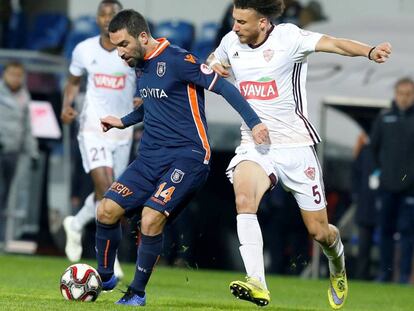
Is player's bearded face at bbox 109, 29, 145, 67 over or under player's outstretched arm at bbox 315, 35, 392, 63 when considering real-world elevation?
under

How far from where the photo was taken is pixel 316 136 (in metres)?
10.6

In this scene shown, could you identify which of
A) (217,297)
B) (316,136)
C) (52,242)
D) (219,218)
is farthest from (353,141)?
(316,136)

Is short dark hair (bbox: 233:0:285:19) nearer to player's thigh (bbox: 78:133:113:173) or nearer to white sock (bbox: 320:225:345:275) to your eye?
white sock (bbox: 320:225:345:275)

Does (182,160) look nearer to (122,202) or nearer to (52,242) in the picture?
(122,202)

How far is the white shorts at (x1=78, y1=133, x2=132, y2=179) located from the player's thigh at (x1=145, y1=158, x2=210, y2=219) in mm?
3486

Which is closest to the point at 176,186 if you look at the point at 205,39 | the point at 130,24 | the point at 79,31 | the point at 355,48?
the point at 130,24

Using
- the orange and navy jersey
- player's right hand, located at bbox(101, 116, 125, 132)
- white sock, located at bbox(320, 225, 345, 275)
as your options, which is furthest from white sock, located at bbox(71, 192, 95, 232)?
the orange and navy jersey

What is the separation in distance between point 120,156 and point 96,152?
305 mm

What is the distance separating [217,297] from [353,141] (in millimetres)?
6455

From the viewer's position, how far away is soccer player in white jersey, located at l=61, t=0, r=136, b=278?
13539mm

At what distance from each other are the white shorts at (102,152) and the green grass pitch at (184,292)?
3.90ft

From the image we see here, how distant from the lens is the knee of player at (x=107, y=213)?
10.1 meters

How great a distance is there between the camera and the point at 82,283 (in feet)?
33.2

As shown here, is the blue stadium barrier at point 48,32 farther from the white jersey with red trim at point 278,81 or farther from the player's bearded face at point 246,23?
the player's bearded face at point 246,23
